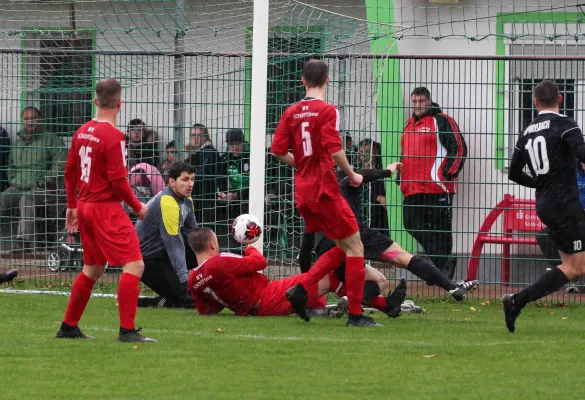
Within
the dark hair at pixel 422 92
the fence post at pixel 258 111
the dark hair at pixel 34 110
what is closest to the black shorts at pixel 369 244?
the fence post at pixel 258 111

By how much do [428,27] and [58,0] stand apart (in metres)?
5.31

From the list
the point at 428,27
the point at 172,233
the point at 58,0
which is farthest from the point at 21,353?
the point at 428,27

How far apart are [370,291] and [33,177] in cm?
536

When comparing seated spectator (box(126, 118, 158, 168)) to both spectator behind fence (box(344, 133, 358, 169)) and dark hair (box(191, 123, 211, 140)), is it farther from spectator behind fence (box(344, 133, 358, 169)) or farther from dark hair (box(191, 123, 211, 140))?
spectator behind fence (box(344, 133, 358, 169))

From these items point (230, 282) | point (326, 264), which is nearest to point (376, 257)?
point (326, 264)

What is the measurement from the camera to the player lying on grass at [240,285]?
36.4ft

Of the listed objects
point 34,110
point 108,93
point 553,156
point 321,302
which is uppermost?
point 34,110

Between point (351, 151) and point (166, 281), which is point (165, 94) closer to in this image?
point (351, 151)

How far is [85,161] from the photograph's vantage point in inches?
361

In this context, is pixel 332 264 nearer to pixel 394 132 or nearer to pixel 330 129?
pixel 330 129

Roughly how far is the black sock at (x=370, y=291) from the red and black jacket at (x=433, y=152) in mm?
2777

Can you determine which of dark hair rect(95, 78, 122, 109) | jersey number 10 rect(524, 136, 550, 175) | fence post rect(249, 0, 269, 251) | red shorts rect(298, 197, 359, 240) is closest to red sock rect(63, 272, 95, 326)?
dark hair rect(95, 78, 122, 109)

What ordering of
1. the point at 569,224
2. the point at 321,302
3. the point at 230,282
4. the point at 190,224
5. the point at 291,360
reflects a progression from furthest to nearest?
the point at 190,224 < the point at 321,302 < the point at 230,282 < the point at 569,224 < the point at 291,360

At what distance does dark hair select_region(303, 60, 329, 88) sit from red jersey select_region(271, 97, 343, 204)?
0.48ft
